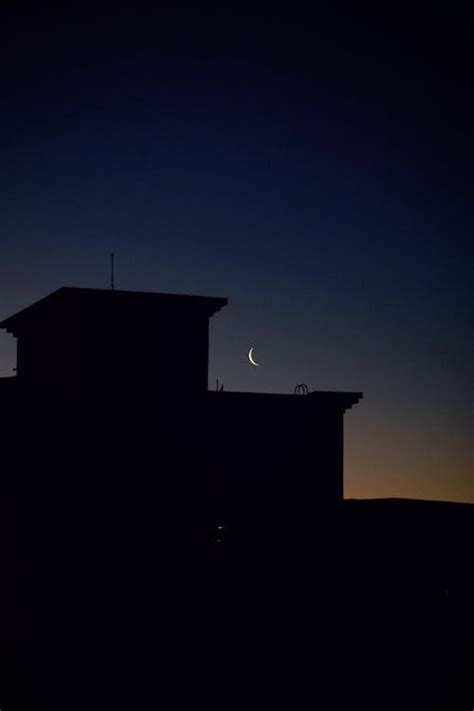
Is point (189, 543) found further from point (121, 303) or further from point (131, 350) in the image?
point (121, 303)

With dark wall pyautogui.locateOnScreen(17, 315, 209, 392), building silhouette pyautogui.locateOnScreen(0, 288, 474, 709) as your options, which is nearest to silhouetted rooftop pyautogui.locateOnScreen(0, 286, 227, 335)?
building silhouette pyautogui.locateOnScreen(0, 288, 474, 709)

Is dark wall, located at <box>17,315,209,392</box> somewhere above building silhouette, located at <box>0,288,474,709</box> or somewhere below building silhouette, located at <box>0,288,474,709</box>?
above

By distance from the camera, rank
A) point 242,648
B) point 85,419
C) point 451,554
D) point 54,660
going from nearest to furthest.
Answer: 1. point 54,660
2. point 242,648
3. point 85,419
4. point 451,554

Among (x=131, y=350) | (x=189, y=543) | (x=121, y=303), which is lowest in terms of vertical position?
(x=189, y=543)

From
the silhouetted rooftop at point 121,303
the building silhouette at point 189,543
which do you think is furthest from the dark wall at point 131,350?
the silhouetted rooftop at point 121,303

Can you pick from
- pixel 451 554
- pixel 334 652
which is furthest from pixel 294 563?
pixel 451 554

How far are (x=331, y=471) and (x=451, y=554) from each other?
16.8 feet

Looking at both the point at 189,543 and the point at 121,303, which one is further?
the point at 121,303

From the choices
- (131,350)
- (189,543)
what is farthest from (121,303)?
(189,543)

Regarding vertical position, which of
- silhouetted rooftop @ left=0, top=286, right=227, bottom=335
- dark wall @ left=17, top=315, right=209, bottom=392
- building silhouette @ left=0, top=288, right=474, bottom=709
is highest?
silhouetted rooftop @ left=0, top=286, right=227, bottom=335

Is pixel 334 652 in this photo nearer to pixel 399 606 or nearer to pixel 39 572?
pixel 399 606

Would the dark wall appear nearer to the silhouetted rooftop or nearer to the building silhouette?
the building silhouette

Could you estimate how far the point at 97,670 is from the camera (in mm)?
22641

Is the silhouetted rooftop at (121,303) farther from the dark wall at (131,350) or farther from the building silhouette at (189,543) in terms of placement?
the dark wall at (131,350)
